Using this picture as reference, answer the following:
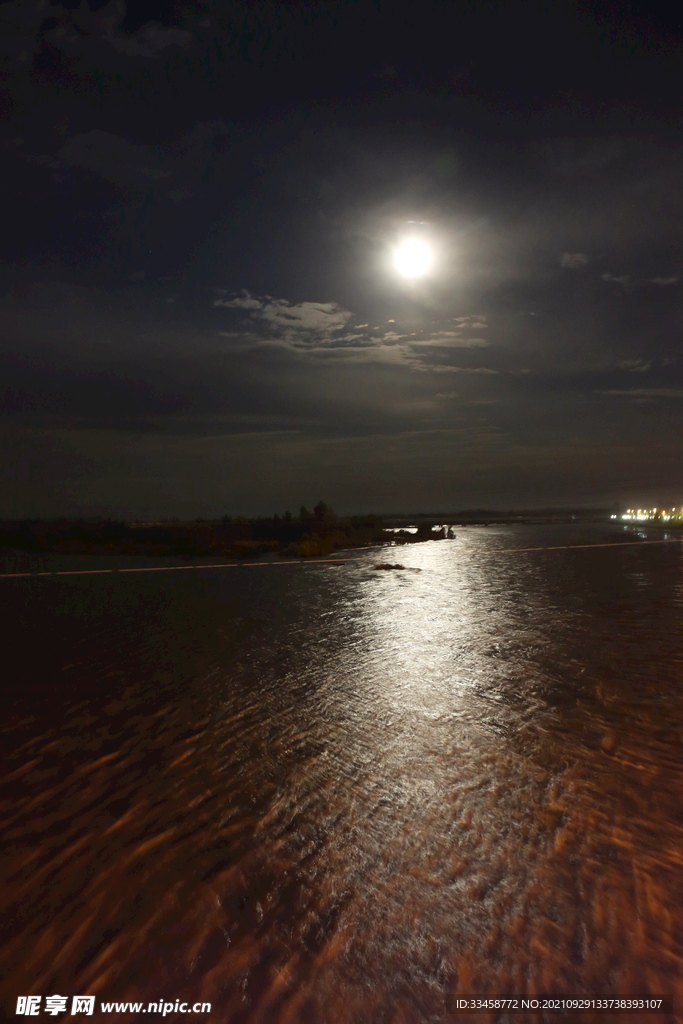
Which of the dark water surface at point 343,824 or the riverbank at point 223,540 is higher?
the riverbank at point 223,540

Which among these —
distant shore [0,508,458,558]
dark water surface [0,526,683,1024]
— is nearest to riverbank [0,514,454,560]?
distant shore [0,508,458,558]

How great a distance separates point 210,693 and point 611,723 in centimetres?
446

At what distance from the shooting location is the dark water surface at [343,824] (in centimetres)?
252

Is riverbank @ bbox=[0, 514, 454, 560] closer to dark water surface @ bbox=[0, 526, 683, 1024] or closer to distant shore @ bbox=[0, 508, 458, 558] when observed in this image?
distant shore @ bbox=[0, 508, 458, 558]

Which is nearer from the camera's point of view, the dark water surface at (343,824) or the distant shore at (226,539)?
the dark water surface at (343,824)

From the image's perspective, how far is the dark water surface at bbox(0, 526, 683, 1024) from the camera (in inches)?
99.1

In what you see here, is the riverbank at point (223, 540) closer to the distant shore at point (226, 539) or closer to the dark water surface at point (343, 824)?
the distant shore at point (226, 539)

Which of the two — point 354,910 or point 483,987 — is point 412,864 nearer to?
point 354,910

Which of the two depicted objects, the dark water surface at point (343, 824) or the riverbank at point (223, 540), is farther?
the riverbank at point (223, 540)

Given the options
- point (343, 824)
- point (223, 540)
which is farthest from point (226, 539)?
point (343, 824)

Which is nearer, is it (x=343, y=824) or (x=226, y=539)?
(x=343, y=824)

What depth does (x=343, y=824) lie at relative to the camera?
3592 mm

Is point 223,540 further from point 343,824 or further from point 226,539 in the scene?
point 343,824

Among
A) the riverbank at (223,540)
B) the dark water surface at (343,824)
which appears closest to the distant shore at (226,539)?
the riverbank at (223,540)
